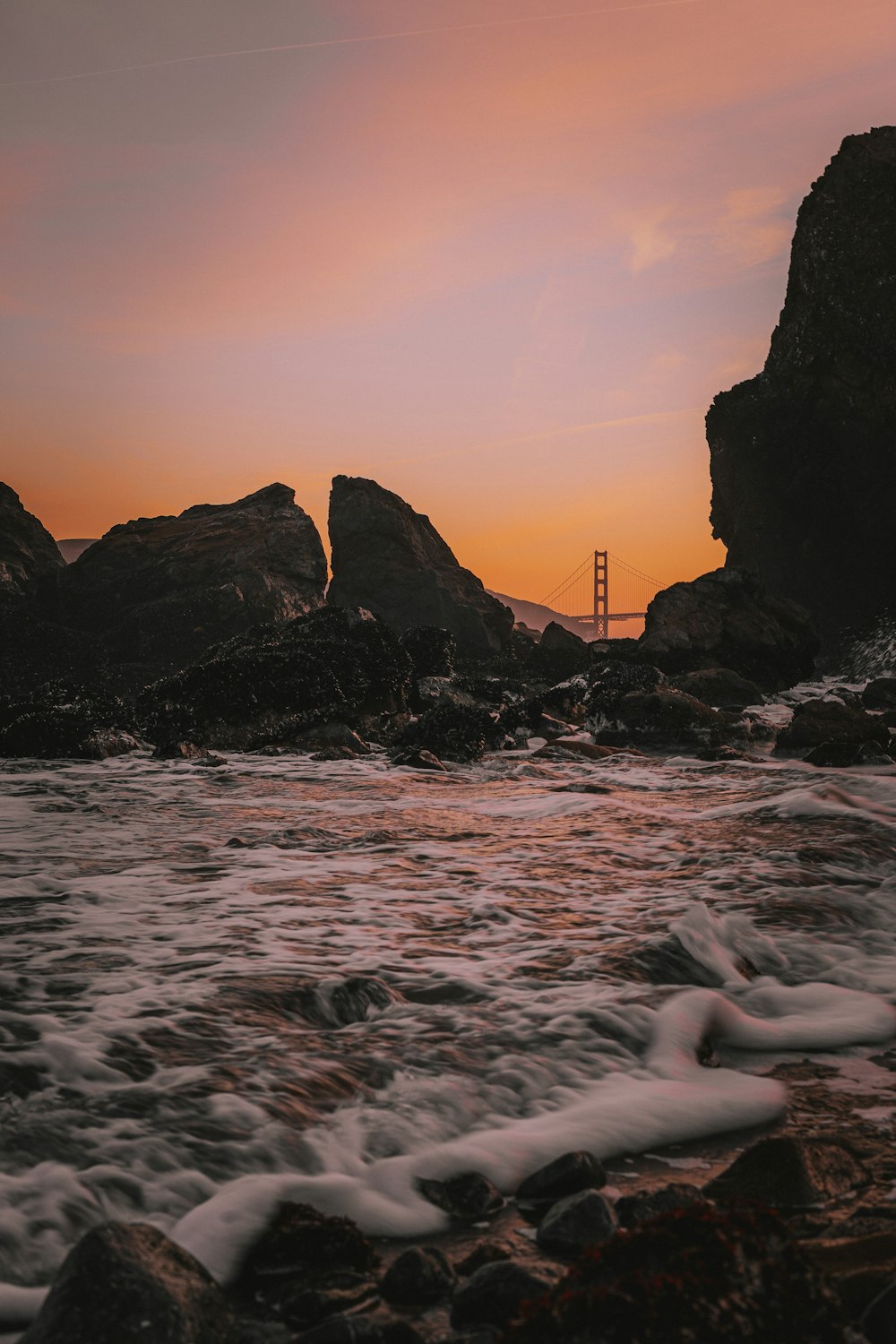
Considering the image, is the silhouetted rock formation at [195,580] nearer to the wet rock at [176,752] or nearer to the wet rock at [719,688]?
the wet rock at [176,752]

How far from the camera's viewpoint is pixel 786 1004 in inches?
137

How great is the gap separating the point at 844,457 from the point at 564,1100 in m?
31.5

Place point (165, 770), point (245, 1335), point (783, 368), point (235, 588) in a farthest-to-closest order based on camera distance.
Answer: point (783, 368), point (235, 588), point (165, 770), point (245, 1335)

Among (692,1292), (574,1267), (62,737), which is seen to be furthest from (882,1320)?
(62,737)

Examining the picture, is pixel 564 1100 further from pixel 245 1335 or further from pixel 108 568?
pixel 108 568

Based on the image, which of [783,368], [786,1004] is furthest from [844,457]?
[786,1004]

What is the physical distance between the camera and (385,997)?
133 inches

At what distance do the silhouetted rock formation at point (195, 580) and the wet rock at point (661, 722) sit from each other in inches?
630

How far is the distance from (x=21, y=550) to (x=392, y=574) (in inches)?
586

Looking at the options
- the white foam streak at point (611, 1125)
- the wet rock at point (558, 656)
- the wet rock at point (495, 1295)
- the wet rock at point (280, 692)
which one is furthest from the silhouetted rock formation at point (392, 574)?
the wet rock at point (495, 1295)

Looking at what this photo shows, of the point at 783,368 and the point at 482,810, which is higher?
the point at 783,368

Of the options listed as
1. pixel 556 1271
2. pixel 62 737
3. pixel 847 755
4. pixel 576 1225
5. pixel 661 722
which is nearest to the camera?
pixel 556 1271

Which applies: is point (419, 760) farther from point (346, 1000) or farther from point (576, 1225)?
point (576, 1225)

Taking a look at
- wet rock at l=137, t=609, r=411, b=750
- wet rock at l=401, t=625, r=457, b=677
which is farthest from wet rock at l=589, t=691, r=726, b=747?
wet rock at l=401, t=625, r=457, b=677
